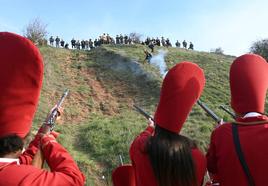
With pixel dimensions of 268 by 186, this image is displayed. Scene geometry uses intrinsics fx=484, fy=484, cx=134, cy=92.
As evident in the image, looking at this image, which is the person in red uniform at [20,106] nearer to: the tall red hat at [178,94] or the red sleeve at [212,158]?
the tall red hat at [178,94]

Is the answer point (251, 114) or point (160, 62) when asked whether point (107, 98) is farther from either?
point (251, 114)

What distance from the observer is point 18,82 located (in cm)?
295

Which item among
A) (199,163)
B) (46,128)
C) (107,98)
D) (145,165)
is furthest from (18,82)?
(107,98)

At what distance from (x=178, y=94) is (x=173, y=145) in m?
0.41

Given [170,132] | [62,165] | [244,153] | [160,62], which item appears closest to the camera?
[62,165]

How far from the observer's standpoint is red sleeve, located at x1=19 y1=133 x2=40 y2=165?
336cm

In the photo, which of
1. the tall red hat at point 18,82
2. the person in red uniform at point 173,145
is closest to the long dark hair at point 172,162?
the person in red uniform at point 173,145

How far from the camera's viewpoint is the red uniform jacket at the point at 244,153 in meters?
3.55

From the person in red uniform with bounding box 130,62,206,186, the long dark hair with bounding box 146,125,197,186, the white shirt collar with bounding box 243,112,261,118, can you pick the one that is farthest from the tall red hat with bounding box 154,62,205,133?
A: the white shirt collar with bounding box 243,112,261,118

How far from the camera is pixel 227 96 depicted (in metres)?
30.3

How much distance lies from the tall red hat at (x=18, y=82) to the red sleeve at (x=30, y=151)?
17.2 inches

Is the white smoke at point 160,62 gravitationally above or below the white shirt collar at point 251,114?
below

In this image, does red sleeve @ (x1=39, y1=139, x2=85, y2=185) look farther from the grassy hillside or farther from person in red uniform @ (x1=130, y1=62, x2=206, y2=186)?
the grassy hillside

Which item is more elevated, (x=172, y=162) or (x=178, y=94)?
(x=178, y=94)
